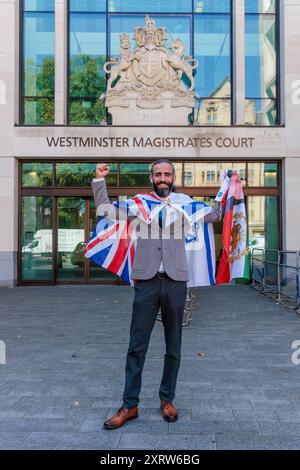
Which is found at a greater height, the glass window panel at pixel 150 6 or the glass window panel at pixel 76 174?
the glass window panel at pixel 150 6

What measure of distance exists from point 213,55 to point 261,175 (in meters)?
4.24

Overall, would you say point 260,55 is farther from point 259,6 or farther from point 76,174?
point 76,174

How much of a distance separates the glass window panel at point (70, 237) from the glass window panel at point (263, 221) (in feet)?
18.0

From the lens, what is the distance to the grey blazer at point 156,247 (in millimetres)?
4215

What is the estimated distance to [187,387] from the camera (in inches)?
209

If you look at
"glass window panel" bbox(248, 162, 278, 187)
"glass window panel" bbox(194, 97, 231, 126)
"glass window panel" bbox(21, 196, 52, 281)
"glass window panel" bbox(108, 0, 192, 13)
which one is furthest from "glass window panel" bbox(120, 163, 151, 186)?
"glass window panel" bbox(108, 0, 192, 13)

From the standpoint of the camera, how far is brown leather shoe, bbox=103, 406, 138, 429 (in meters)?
4.06

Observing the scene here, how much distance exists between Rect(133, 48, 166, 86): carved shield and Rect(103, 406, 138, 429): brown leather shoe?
1249cm

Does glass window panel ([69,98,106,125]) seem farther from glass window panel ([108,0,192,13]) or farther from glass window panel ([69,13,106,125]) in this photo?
glass window panel ([108,0,192,13])

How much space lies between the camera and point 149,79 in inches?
593

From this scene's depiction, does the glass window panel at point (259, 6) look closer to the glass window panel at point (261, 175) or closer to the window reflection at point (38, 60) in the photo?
the glass window panel at point (261, 175)

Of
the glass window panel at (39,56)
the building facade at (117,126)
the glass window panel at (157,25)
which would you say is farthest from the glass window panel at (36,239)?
the glass window panel at (157,25)

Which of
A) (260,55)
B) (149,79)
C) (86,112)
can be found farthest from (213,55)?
(86,112)
